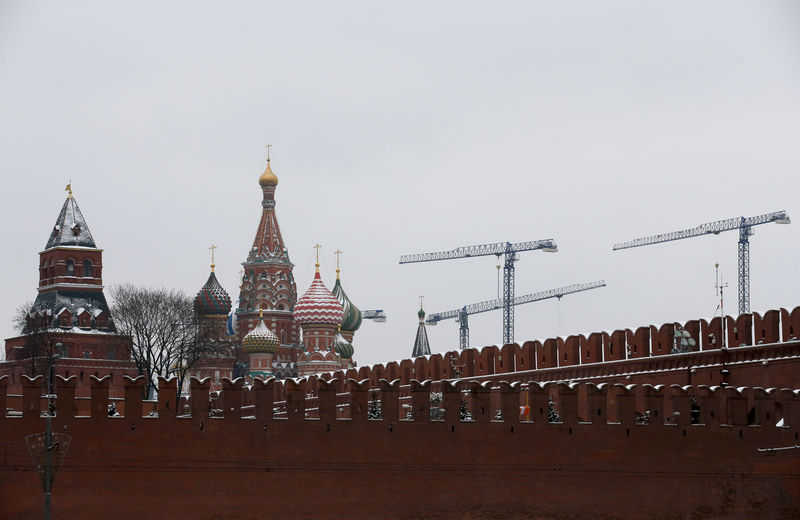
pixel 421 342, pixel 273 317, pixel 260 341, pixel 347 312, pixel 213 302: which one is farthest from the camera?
pixel 421 342

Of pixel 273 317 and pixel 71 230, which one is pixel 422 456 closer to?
pixel 71 230

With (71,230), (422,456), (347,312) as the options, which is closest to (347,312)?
(347,312)

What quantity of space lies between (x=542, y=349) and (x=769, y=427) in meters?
7.31

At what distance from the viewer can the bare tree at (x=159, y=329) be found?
216 ft

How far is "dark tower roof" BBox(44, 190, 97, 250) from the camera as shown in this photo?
72.2 metres

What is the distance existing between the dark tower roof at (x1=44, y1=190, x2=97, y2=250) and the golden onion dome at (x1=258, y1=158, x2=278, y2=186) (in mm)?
15551

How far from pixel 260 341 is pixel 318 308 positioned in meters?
3.17

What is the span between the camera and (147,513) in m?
31.2

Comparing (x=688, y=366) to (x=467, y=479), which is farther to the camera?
(x=688, y=366)

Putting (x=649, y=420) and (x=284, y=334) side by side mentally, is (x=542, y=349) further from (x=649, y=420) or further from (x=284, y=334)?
(x=284, y=334)

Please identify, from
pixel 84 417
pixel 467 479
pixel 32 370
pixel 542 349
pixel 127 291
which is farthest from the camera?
pixel 127 291

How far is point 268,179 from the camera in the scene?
8719 cm

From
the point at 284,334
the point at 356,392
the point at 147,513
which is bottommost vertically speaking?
the point at 147,513

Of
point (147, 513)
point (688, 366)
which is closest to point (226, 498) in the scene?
point (147, 513)
